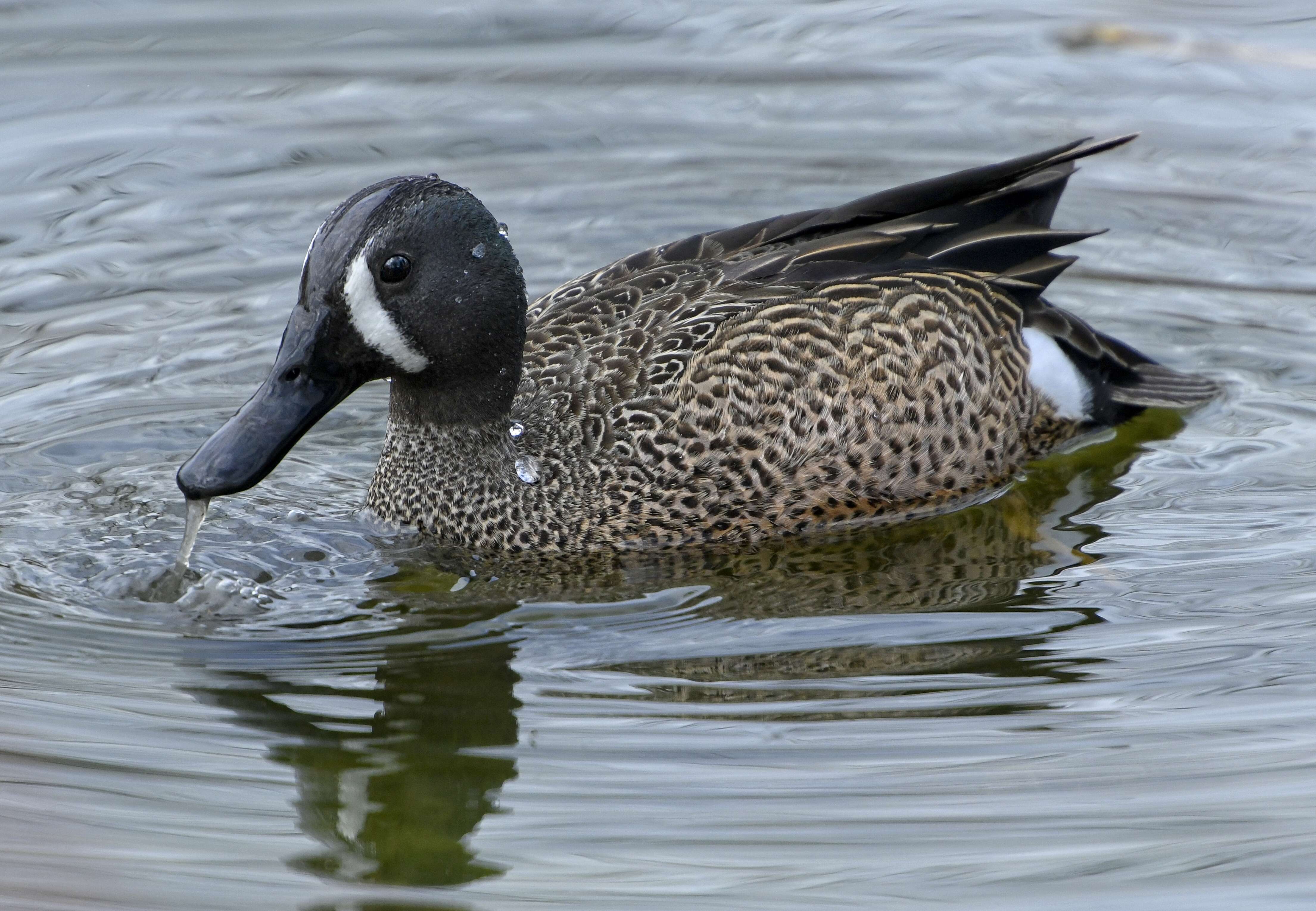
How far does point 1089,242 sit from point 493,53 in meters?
3.93

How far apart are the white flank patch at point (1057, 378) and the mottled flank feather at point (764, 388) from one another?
0.63ft

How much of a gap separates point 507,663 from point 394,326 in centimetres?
121

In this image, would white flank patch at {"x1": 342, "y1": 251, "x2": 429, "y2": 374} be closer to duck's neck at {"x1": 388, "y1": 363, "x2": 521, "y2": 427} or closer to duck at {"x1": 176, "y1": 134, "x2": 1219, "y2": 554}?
duck at {"x1": 176, "y1": 134, "x2": 1219, "y2": 554}

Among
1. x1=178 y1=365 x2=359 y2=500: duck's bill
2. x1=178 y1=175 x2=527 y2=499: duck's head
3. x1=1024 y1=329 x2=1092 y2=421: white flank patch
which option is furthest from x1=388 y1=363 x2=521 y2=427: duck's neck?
x1=1024 y1=329 x2=1092 y2=421: white flank patch

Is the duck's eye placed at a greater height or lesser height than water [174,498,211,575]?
greater

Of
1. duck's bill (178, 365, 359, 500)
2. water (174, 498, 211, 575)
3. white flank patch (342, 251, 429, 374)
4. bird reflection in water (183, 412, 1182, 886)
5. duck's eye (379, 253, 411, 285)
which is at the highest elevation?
duck's eye (379, 253, 411, 285)

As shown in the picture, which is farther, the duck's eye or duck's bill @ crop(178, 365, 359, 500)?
the duck's eye

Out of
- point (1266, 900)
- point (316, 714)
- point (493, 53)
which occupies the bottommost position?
point (1266, 900)

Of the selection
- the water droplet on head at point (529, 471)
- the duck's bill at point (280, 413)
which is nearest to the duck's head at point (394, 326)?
the duck's bill at point (280, 413)

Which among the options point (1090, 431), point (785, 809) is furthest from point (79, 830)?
point (1090, 431)

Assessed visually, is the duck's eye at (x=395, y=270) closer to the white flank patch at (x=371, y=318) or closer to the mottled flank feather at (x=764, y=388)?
the white flank patch at (x=371, y=318)

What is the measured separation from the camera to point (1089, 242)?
987 centimetres

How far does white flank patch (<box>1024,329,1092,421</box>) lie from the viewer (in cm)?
782

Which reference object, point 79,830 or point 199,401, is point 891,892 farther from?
point 199,401
